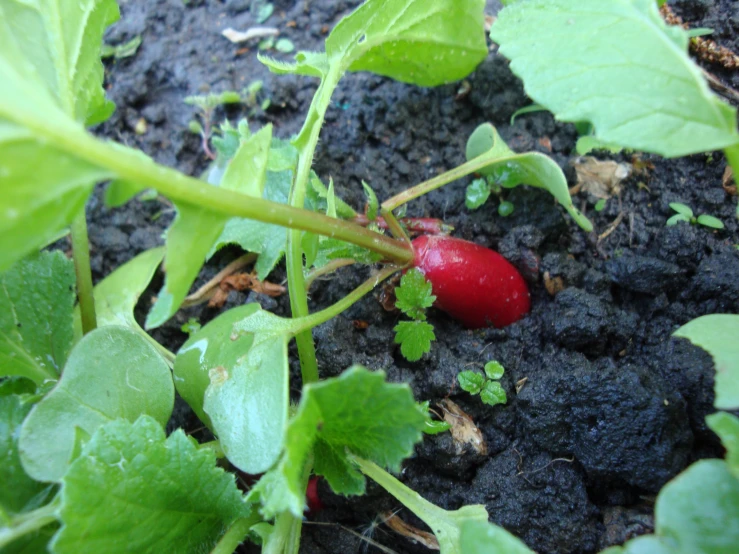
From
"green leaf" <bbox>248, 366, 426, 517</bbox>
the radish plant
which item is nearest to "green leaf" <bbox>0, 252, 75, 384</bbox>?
the radish plant

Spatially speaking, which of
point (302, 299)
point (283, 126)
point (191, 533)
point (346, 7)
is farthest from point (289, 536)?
point (346, 7)

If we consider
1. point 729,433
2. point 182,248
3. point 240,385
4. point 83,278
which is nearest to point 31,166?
point 182,248

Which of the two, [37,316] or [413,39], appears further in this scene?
[413,39]

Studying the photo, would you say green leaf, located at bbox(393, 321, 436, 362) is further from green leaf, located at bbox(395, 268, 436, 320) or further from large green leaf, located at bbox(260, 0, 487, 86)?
large green leaf, located at bbox(260, 0, 487, 86)

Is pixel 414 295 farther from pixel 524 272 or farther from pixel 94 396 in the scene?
pixel 94 396

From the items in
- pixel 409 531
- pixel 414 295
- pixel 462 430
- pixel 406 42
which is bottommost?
pixel 409 531

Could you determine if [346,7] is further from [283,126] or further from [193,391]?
[193,391]
